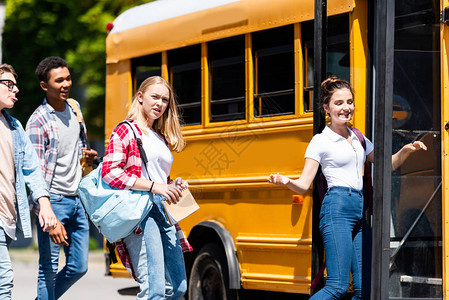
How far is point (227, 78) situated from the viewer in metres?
8.12

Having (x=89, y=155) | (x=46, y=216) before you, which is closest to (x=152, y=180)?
(x=46, y=216)

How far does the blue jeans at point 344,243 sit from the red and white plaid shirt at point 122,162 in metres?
1.25

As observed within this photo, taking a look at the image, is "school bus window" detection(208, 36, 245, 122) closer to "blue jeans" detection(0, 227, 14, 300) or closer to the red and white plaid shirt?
the red and white plaid shirt

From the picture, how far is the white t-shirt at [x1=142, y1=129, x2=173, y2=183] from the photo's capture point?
5937mm

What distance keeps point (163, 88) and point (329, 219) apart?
1356 mm

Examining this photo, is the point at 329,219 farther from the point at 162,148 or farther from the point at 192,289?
the point at 192,289

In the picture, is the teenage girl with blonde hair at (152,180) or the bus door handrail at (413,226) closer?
the teenage girl with blonde hair at (152,180)

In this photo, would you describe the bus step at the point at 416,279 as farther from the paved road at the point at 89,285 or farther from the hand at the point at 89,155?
the paved road at the point at 89,285

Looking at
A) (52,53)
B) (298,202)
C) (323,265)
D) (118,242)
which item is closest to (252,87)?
(298,202)

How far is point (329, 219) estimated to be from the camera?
623 cm

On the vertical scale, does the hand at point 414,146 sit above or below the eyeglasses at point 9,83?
below

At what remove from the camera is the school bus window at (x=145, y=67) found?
29.5 ft

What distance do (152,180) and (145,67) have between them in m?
3.43

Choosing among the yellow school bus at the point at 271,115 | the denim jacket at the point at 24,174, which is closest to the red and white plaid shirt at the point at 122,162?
the denim jacket at the point at 24,174
